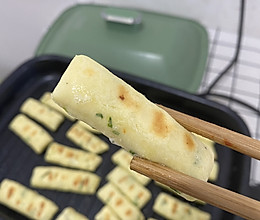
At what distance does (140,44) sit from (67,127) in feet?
1.19

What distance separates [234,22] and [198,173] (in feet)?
3.06

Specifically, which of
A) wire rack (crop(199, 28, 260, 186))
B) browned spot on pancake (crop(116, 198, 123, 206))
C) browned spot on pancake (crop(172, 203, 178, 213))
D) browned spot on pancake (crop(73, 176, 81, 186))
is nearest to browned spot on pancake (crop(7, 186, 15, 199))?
browned spot on pancake (crop(73, 176, 81, 186))

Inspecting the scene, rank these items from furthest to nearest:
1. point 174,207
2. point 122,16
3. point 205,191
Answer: point 122,16, point 174,207, point 205,191

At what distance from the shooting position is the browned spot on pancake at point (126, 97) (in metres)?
0.45

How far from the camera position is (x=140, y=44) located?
1.14 meters

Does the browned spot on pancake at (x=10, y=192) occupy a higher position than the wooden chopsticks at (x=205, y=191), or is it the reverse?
the wooden chopsticks at (x=205, y=191)

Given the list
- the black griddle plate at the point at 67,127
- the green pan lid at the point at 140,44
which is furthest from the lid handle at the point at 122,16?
the black griddle plate at the point at 67,127

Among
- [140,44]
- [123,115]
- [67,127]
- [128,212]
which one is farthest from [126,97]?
[140,44]

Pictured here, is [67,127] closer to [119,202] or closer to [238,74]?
[119,202]

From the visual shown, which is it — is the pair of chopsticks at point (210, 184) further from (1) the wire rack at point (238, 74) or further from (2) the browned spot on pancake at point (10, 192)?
(1) the wire rack at point (238, 74)

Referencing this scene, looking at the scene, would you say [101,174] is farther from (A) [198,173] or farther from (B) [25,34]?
(B) [25,34]

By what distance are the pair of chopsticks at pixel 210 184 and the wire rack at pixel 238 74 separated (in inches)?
25.6

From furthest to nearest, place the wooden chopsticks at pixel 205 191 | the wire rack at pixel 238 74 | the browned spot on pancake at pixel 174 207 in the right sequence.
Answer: the wire rack at pixel 238 74
the browned spot on pancake at pixel 174 207
the wooden chopsticks at pixel 205 191

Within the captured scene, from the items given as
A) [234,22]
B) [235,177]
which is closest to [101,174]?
[235,177]
